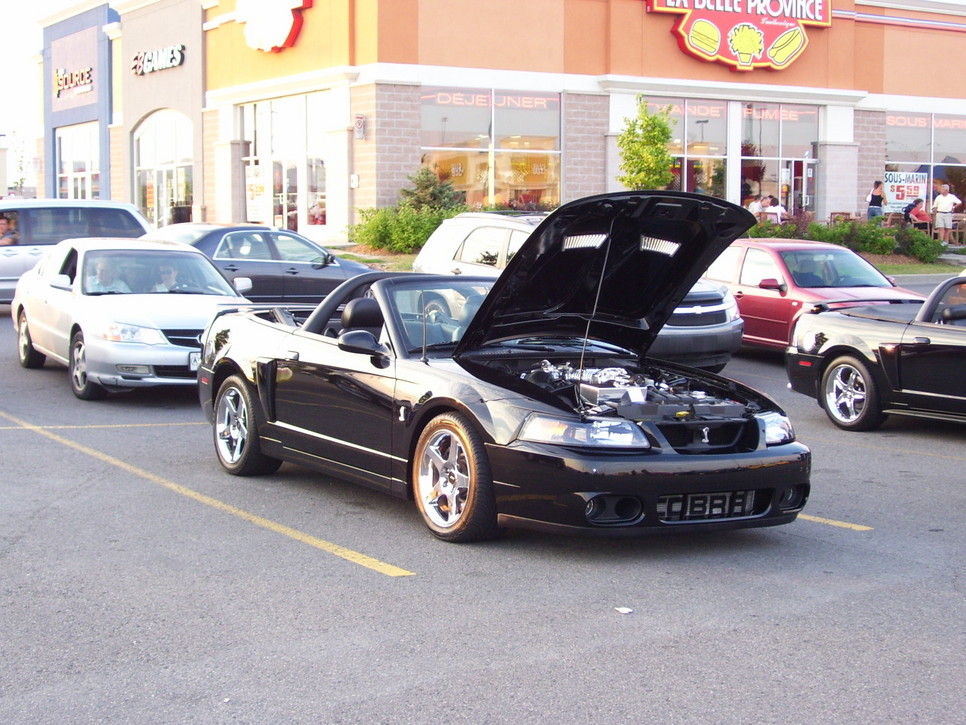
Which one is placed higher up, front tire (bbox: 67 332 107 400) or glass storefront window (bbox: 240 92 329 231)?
glass storefront window (bbox: 240 92 329 231)

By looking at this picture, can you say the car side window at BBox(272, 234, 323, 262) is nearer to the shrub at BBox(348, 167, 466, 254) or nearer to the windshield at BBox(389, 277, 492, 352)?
the shrub at BBox(348, 167, 466, 254)

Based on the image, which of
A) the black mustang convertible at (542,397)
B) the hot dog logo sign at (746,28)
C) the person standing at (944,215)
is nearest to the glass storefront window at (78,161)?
the hot dog logo sign at (746,28)

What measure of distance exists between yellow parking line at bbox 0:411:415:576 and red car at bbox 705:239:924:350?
864 centimetres

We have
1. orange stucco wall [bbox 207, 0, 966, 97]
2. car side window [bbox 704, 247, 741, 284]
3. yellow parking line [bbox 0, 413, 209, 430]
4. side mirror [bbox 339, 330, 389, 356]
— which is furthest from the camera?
orange stucco wall [bbox 207, 0, 966, 97]

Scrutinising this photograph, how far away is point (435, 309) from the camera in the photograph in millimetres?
7707

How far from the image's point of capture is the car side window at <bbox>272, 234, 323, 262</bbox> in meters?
19.1

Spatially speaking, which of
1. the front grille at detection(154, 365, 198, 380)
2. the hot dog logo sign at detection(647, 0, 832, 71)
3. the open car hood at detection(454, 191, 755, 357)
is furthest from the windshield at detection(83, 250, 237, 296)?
the hot dog logo sign at detection(647, 0, 832, 71)

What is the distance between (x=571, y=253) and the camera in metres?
7.16

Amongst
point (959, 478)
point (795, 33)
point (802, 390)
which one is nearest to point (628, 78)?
point (795, 33)

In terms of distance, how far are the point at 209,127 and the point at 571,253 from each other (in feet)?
109

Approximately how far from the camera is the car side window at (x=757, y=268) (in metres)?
15.6

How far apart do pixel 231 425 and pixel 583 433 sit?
342 centimetres

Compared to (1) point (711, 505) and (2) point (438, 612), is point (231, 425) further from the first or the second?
(1) point (711, 505)

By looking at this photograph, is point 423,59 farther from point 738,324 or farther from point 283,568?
point 283,568
